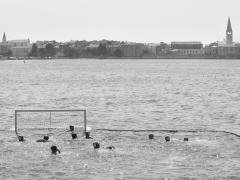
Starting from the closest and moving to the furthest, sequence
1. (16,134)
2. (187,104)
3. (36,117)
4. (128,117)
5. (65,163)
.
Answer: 1. (65,163)
2. (16,134)
3. (36,117)
4. (128,117)
5. (187,104)

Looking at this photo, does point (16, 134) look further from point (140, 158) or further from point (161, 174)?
point (161, 174)

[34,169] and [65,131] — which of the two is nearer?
[34,169]

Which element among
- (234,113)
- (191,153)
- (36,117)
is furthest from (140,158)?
(234,113)

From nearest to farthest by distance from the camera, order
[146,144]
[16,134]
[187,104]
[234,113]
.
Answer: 1. [146,144]
2. [16,134]
3. [234,113]
4. [187,104]

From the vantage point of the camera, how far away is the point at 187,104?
2911 inches

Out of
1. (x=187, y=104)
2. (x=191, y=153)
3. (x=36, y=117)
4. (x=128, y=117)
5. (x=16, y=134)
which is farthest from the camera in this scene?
(x=187, y=104)

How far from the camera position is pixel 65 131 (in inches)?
1677

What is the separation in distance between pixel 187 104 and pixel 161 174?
45575 mm

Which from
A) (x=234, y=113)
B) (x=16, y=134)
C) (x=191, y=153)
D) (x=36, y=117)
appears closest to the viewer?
(x=191, y=153)

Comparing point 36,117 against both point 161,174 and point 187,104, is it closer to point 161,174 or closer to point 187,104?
point 161,174

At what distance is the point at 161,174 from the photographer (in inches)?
1131

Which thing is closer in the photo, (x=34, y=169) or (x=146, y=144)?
(x=34, y=169)

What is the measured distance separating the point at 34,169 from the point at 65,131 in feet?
42.2

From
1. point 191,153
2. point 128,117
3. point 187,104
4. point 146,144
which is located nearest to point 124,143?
point 146,144
